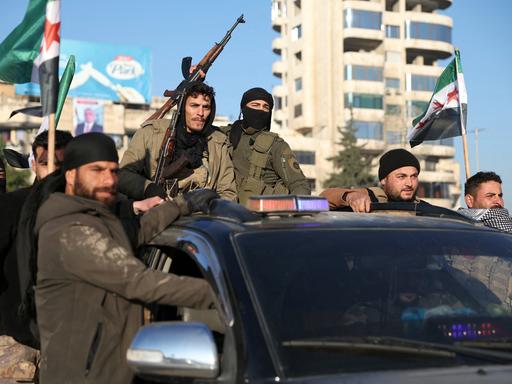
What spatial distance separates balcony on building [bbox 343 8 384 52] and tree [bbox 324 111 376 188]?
28.0ft

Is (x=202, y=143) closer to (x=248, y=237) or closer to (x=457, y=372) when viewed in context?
(x=248, y=237)

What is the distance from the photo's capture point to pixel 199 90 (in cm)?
554

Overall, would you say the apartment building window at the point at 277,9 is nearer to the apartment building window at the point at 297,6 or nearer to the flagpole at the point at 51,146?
the apartment building window at the point at 297,6

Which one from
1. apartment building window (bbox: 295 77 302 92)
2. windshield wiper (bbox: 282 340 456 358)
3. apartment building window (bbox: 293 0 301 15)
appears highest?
apartment building window (bbox: 293 0 301 15)

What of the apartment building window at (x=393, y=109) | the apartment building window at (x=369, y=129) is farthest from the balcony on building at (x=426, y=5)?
the apartment building window at (x=369, y=129)

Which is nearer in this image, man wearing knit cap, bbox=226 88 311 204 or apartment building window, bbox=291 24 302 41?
man wearing knit cap, bbox=226 88 311 204

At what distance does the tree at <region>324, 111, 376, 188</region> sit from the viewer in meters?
69.4

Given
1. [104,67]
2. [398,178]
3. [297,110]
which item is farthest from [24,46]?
[297,110]

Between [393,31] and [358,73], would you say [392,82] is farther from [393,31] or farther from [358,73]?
[393,31]

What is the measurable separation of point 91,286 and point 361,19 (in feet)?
246

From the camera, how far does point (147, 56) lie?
69.5m

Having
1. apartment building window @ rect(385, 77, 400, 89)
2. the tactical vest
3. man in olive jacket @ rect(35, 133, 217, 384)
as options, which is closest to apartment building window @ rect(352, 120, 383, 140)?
apartment building window @ rect(385, 77, 400, 89)

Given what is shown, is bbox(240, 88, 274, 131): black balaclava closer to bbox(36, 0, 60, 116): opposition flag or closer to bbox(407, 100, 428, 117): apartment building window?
bbox(36, 0, 60, 116): opposition flag

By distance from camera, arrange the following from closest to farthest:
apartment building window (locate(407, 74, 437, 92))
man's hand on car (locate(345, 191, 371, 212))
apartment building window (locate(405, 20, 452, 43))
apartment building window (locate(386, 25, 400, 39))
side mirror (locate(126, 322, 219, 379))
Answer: side mirror (locate(126, 322, 219, 379))
man's hand on car (locate(345, 191, 371, 212))
apartment building window (locate(407, 74, 437, 92))
apartment building window (locate(405, 20, 452, 43))
apartment building window (locate(386, 25, 400, 39))
